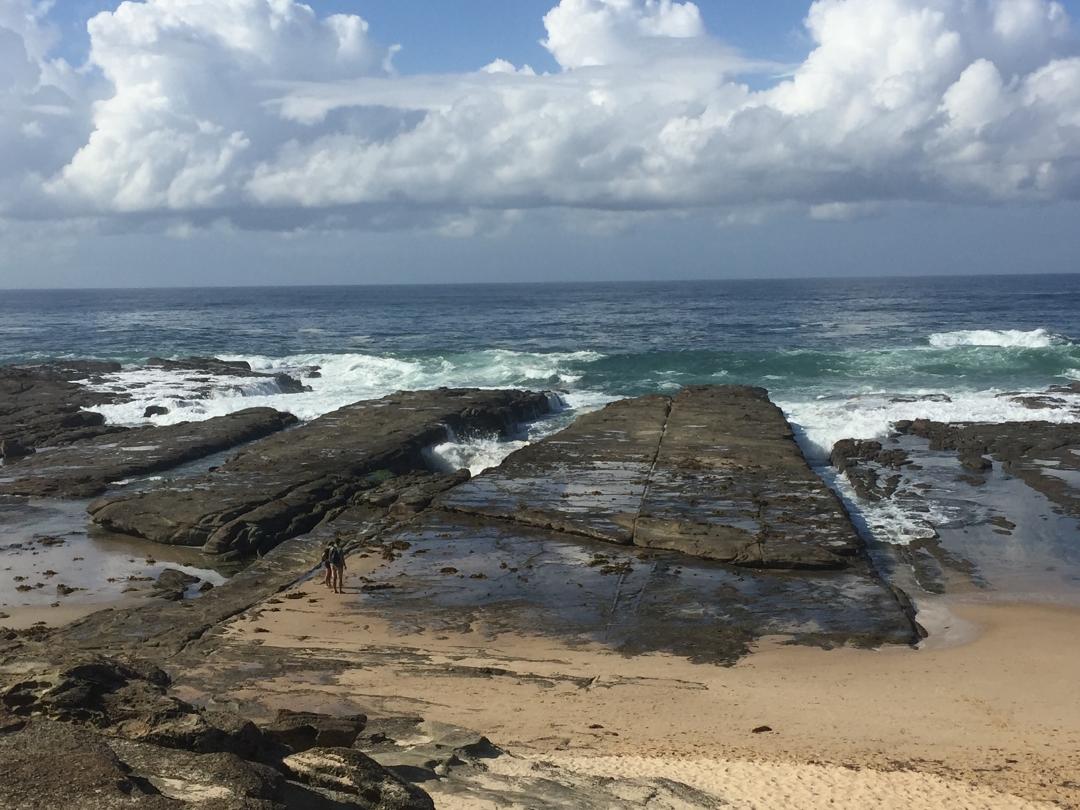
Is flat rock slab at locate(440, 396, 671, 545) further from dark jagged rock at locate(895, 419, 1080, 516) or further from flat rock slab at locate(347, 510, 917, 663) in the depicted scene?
dark jagged rock at locate(895, 419, 1080, 516)

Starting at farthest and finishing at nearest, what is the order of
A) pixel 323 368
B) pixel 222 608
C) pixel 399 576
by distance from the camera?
pixel 323 368 → pixel 399 576 → pixel 222 608

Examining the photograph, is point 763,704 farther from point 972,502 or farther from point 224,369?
point 224,369

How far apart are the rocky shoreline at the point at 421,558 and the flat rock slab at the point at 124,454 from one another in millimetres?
97

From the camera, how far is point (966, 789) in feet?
28.5

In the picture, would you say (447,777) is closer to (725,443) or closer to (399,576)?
(399,576)

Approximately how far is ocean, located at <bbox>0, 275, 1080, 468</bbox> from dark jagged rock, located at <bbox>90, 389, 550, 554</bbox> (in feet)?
7.48

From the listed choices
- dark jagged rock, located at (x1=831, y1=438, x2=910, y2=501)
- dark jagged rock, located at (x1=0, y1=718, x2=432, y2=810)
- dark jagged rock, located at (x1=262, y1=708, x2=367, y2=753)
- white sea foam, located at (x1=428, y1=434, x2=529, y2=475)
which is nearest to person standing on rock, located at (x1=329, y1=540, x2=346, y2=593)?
dark jagged rock, located at (x1=262, y1=708, x2=367, y2=753)

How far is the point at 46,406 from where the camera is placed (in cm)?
3306

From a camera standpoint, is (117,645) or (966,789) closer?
(966,789)

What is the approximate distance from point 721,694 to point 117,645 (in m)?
7.63

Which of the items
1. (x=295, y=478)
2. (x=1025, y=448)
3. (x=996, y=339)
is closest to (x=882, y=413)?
(x=1025, y=448)

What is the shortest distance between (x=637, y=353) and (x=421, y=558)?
37990 millimetres

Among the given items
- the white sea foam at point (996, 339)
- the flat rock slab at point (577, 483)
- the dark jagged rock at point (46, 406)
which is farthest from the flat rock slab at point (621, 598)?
the white sea foam at point (996, 339)

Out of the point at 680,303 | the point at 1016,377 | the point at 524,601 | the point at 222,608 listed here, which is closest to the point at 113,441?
the point at 222,608
